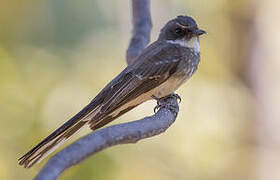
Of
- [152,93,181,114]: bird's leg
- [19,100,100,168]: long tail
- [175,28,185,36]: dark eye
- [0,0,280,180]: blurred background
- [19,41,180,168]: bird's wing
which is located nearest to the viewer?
[19,100,100,168]: long tail

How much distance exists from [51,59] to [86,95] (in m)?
0.83

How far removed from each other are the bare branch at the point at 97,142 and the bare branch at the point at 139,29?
1.72m

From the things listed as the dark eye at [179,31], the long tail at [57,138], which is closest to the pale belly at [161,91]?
the long tail at [57,138]

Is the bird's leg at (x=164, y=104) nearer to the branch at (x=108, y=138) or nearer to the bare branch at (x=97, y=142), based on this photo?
the branch at (x=108, y=138)

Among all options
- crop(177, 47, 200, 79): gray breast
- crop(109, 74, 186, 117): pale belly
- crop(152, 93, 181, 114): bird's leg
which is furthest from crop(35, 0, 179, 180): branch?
crop(177, 47, 200, 79): gray breast

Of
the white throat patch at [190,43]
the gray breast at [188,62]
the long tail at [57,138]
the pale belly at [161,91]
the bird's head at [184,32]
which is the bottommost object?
the long tail at [57,138]

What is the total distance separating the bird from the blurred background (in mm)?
1635

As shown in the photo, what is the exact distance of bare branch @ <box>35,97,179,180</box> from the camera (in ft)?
8.00

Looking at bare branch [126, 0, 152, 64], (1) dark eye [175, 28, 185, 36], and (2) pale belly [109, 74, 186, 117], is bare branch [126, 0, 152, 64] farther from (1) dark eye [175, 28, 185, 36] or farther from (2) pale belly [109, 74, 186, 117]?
(2) pale belly [109, 74, 186, 117]

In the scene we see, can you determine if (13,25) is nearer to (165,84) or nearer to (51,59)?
(51,59)

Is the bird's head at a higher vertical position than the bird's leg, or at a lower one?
higher

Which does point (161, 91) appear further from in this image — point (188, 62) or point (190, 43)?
point (190, 43)

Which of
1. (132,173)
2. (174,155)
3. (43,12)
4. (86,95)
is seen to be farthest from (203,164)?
(43,12)

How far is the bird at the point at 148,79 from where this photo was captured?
184 inches
